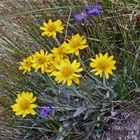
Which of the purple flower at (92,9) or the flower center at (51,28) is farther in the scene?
the purple flower at (92,9)

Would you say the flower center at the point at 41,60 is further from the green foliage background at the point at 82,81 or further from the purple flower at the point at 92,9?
the purple flower at the point at 92,9

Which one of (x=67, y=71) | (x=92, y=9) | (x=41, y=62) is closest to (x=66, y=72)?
(x=67, y=71)

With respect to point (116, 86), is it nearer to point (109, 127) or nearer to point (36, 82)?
point (109, 127)

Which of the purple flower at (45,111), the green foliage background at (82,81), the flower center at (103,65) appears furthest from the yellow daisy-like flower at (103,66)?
the purple flower at (45,111)

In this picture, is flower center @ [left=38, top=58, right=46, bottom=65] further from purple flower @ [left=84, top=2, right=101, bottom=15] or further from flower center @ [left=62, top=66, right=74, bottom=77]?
purple flower @ [left=84, top=2, right=101, bottom=15]

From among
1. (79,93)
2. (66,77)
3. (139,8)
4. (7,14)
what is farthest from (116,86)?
(7,14)

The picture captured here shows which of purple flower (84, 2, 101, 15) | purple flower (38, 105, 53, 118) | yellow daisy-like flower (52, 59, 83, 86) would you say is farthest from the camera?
purple flower (84, 2, 101, 15)

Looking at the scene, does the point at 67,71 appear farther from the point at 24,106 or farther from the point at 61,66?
the point at 24,106

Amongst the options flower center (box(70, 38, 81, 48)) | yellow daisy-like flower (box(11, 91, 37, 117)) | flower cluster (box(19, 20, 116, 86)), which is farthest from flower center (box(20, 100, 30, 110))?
flower center (box(70, 38, 81, 48))

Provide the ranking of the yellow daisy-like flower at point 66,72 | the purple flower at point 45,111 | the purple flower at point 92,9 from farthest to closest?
the purple flower at point 92,9 < the purple flower at point 45,111 < the yellow daisy-like flower at point 66,72

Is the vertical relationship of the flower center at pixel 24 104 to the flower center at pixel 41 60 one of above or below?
below

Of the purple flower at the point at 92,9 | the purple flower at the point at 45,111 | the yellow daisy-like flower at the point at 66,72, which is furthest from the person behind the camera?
the purple flower at the point at 92,9
